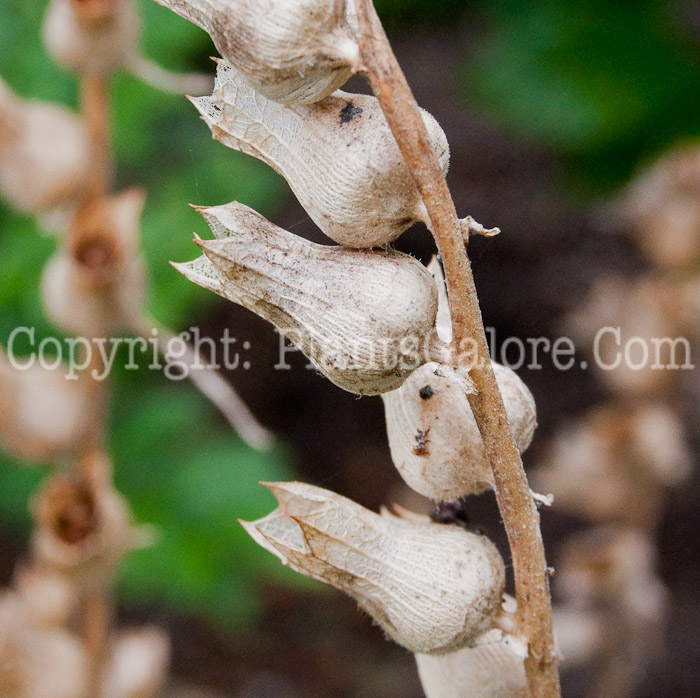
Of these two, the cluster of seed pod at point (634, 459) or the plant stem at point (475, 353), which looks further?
the cluster of seed pod at point (634, 459)

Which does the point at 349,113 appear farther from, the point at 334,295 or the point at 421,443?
the point at 421,443

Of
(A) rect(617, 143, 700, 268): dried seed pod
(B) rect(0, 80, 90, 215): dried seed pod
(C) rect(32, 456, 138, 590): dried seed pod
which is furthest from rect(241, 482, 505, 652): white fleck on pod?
(A) rect(617, 143, 700, 268): dried seed pod

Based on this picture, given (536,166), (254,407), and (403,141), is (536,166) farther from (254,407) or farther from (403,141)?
(403,141)

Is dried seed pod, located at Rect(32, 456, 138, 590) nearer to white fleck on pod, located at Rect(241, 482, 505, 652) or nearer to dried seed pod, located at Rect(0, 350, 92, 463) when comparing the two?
dried seed pod, located at Rect(0, 350, 92, 463)

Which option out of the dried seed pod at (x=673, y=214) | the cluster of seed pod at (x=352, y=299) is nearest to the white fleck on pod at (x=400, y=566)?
the cluster of seed pod at (x=352, y=299)

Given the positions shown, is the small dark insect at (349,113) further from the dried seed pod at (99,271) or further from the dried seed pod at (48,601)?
the dried seed pod at (48,601)

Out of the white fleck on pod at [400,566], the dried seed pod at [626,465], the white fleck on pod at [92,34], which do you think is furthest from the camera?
the dried seed pod at [626,465]

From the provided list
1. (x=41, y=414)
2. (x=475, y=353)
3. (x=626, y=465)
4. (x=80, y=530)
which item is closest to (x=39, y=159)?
(x=41, y=414)
